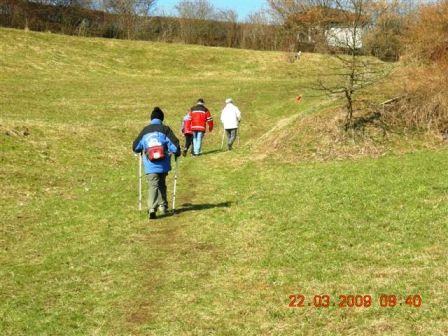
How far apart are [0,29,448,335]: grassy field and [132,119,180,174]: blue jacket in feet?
3.51

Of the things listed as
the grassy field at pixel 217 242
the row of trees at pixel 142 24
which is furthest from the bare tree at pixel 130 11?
the grassy field at pixel 217 242

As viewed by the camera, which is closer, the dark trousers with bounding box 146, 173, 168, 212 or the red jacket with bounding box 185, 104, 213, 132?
the dark trousers with bounding box 146, 173, 168, 212

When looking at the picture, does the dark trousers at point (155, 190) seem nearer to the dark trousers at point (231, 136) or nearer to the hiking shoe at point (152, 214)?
the hiking shoe at point (152, 214)

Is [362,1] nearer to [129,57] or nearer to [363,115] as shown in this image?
[363,115]

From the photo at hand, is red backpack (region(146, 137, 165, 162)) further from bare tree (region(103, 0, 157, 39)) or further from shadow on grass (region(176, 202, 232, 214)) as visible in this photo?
bare tree (region(103, 0, 157, 39))

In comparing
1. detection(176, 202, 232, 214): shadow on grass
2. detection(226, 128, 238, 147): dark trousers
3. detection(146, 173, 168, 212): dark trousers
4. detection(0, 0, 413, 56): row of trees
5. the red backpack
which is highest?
detection(0, 0, 413, 56): row of trees

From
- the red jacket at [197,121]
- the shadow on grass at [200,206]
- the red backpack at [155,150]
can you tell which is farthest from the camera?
the red jacket at [197,121]

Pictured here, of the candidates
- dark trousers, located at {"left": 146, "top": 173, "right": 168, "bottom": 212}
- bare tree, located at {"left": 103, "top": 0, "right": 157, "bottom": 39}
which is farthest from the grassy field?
bare tree, located at {"left": 103, "top": 0, "right": 157, "bottom": 39}

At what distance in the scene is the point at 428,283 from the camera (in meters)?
7.29

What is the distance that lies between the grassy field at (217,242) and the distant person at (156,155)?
1.80ft

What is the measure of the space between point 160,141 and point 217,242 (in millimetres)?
2717

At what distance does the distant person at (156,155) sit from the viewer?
11789 millimetres
